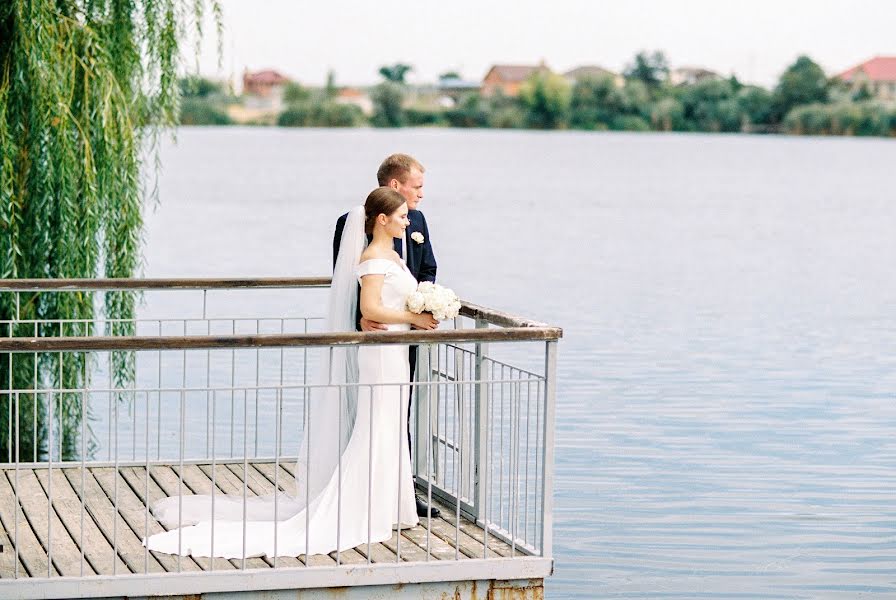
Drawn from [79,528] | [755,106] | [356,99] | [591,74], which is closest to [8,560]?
[79,528]

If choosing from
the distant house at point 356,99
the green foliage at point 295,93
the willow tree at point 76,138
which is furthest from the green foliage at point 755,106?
the willow tree at point 76,138

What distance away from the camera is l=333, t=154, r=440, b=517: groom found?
7.13 m

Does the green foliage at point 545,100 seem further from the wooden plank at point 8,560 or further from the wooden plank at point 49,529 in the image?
the wooden plank at point 8,560

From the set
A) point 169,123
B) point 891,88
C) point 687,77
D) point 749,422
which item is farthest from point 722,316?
point 891,88

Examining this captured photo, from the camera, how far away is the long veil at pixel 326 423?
6852mm

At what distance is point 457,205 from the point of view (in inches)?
2050

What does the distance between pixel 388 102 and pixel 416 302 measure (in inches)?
4107

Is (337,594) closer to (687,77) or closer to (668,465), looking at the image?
(668,465)

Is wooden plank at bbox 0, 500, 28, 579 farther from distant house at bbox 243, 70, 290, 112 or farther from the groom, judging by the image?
distant house at bbox 243, 70, 290, 112

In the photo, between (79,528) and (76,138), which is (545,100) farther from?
(79,528)

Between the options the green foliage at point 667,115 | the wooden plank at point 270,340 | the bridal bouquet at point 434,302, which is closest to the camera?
the wooden plank at point 270,340

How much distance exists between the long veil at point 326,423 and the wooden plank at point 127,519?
0.46ft

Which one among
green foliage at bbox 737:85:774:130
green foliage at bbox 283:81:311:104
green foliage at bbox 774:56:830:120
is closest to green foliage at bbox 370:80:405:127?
green foliage at bbox 283:81:311:104

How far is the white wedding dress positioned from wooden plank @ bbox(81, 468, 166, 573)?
0.31 ft
